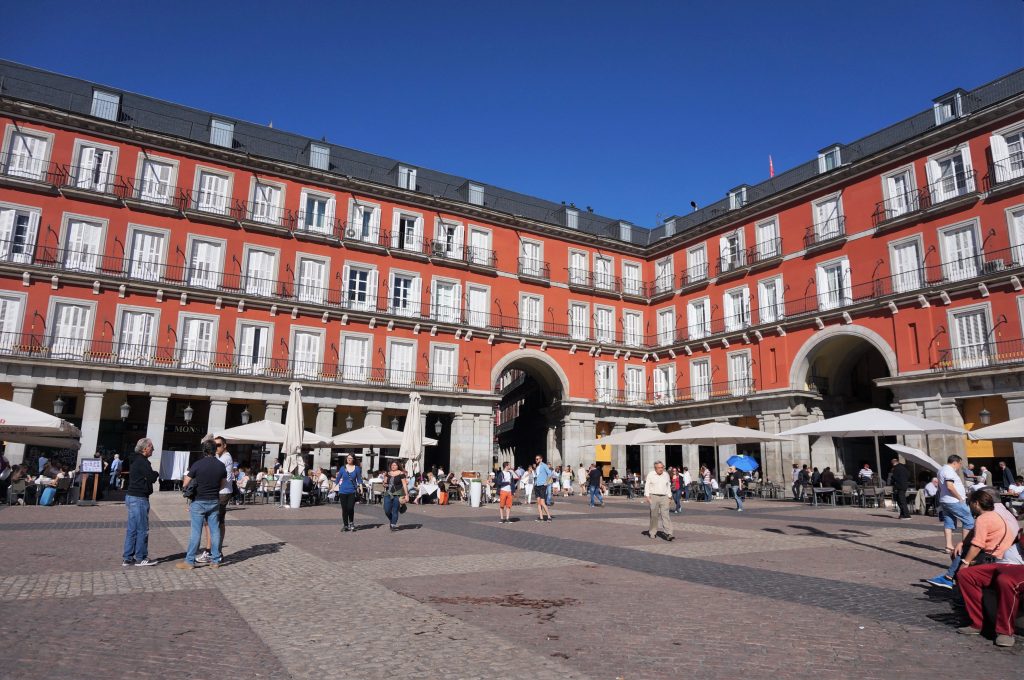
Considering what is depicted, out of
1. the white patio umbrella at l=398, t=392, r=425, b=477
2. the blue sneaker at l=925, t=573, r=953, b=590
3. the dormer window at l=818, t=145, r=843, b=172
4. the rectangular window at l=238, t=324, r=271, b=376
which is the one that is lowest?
the blue sneaker at l=925, t=573, r=953, b=590

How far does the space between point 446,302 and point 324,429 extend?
923 centimetres

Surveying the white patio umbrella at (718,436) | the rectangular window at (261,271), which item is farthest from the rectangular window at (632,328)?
the rectangular window at (261,271)

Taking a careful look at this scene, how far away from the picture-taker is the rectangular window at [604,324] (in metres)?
38.4

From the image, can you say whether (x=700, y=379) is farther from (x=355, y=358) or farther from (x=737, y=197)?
(x=355, y=358)

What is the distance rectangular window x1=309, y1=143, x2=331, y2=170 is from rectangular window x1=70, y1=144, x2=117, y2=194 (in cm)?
869

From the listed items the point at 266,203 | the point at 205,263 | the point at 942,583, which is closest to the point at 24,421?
the point at 205,263

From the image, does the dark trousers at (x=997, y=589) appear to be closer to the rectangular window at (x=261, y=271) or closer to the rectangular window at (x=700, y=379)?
the rectangular window at (x=261, y=271)

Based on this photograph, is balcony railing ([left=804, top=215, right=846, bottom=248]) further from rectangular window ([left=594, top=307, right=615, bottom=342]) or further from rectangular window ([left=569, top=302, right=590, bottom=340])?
rectangular window ([left=569, top=302, right=590, bottom=340])

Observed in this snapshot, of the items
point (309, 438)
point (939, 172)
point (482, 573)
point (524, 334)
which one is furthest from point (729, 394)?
point (482, 573)

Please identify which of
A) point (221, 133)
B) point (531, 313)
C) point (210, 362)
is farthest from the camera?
point (531, 313)

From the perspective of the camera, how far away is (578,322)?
3794cm

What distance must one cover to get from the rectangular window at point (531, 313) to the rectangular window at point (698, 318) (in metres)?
8.48

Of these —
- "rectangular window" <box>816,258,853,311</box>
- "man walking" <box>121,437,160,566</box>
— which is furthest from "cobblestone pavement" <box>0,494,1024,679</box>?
"rectangular window" <box>816,258,853,311</box>

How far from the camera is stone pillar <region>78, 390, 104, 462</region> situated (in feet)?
83.8
